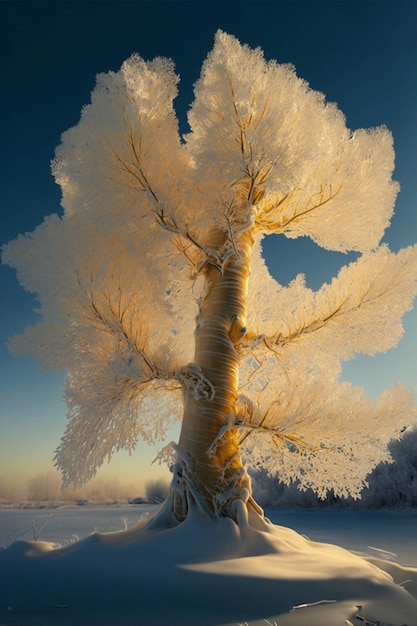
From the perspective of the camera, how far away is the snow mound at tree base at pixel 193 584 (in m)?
2.45

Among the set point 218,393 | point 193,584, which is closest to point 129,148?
point 218,393

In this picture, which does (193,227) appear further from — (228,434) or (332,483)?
(332,483)

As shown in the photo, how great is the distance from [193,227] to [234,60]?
4.75ft

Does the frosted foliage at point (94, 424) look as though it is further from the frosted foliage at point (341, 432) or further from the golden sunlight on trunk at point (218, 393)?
the frosted foliage at point (341, 432)

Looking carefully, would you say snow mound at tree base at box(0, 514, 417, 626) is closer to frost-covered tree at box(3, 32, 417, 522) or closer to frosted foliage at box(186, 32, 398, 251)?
frost-covered tree at box(3, 32, 417, 522)

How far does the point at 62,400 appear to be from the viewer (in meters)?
4.21

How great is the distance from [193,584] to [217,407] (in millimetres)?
1658

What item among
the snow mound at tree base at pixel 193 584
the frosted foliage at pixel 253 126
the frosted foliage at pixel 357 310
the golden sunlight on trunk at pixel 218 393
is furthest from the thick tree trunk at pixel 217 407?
the frosted foliage at pixel 253 126

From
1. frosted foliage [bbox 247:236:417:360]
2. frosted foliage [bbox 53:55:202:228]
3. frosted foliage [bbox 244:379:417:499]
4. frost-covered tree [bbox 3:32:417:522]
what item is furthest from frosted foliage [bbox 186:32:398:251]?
frosted foliage [bbox 244:379:417:499]

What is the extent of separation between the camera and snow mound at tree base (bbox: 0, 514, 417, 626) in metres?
2.45

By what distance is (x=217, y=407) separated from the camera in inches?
167

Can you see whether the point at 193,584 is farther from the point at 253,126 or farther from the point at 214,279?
the point at 253,126

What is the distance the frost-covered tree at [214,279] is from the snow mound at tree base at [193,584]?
0.52 metres

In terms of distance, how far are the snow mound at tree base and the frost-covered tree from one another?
0.52 metres
